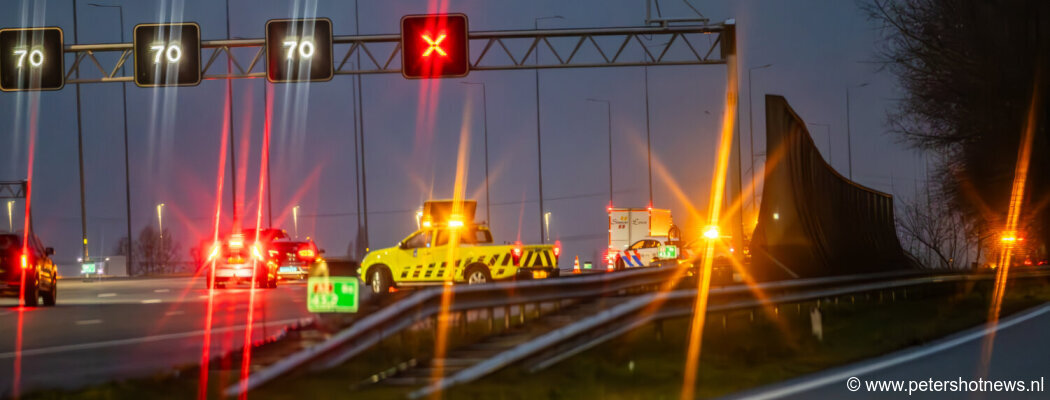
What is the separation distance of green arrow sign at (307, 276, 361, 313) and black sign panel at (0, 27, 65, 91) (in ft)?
65.3

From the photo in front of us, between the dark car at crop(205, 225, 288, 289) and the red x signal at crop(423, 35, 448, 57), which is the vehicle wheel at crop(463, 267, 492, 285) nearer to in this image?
the red x signal at crop(423, 35, 448, 57)

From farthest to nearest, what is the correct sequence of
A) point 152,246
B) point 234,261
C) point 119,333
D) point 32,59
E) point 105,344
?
1. point 152,246
2. point 234,261
3. point 32,59
4. point 119,333
5. point 105,344

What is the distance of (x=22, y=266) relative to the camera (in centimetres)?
2670

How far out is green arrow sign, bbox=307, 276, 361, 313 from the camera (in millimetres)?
11766

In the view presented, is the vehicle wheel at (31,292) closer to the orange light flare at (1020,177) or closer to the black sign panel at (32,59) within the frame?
the black sign panel at (32,59)

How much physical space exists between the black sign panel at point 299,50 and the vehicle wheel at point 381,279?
6.07m

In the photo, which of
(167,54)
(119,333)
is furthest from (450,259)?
(119,333)

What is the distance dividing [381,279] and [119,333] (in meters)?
13.9

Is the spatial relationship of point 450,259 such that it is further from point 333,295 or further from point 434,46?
point 333,295

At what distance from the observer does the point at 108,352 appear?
52.6ft

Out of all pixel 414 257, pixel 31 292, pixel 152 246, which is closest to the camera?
pixel 31 292

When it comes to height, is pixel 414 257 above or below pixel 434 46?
below

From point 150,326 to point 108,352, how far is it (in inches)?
205

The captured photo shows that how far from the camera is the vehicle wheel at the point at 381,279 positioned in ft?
108
